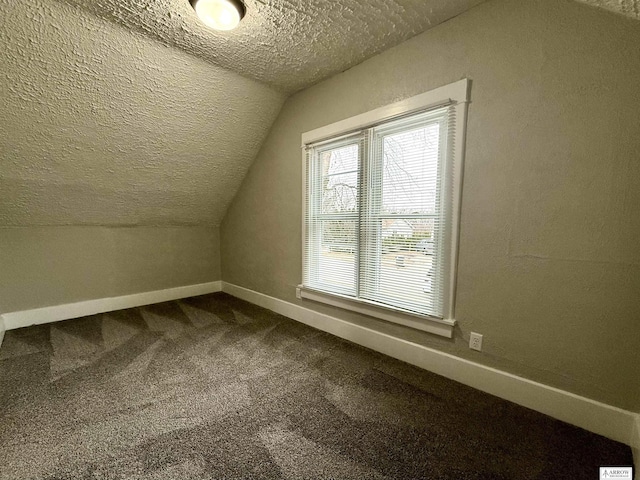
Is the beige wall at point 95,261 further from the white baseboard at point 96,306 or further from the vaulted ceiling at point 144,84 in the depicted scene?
the vaulted ceiling at point 144,84

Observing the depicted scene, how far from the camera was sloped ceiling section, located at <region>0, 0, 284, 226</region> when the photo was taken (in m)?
1.71

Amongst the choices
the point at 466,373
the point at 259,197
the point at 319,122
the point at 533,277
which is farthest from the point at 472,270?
the point at 259,197

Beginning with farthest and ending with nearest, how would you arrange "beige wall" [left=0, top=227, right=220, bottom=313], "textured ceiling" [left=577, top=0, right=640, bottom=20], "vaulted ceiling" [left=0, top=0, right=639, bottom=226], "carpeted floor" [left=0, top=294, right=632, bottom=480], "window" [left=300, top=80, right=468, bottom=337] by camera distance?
"beige wall" [left=0, top=227, right=220, bottom=313] → "window" [left=300, top=80, right=468, bottom=337] → "vaulted ceiling" [left=0, top=0, right=639, bottom=226] → "carpeted floor" [left=0, top=294, right=632, bottom=480] → "textured ceiling" [left=577, top=0, right=640, bottom=20]

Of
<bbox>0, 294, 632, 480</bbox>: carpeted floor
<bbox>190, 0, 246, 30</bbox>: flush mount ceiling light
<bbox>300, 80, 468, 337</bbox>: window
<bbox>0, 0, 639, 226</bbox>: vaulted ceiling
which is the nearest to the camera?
<bbox>0, 294, 632, 480</bbox>: carpeted floor

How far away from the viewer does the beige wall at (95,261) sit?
2.72 m

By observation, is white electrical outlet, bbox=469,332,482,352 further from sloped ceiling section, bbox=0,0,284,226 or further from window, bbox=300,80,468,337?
sloped ceiling section, bbox=0,0,284,226

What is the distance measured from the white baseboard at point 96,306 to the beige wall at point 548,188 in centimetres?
319

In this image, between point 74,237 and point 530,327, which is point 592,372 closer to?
point 530,327

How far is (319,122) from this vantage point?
2.59 metres

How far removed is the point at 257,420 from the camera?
57.3 inches

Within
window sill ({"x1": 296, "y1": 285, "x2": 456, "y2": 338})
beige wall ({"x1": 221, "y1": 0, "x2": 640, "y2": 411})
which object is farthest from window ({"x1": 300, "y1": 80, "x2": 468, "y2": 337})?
beige wall ({"x1": 221, "y1": 0, "x2": 640, "y2": 411})

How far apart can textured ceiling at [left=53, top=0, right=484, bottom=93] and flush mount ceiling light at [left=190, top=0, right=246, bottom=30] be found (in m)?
0.06

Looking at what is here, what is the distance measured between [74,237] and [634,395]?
4.62 metres

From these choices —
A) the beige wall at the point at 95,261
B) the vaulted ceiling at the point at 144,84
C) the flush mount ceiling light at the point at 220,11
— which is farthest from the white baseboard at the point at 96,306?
the flush mount ceiling light at the point at 220,11
